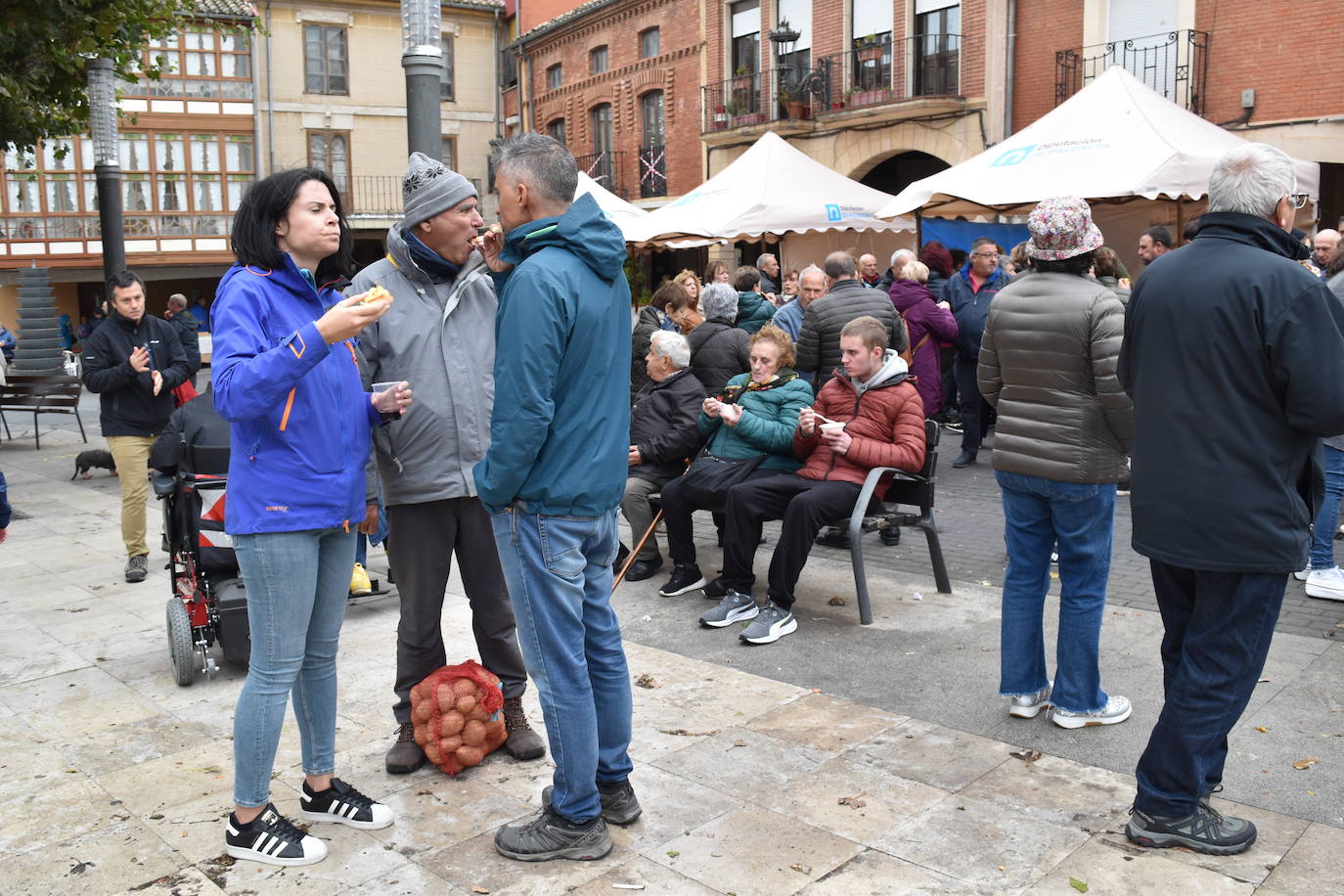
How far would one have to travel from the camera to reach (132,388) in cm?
704

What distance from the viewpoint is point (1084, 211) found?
418 centimetres

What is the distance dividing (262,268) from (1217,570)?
284 cm

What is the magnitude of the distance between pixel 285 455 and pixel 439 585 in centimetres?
102

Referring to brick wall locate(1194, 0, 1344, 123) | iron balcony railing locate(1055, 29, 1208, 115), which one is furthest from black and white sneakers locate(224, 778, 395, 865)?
brick wall locate(1194, 0, 1344, 123)

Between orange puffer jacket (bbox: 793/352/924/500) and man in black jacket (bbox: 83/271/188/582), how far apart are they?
3978mm

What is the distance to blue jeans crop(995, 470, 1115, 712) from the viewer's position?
423 cm

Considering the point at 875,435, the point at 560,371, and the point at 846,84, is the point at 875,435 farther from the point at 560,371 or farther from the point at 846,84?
the point at 846,84

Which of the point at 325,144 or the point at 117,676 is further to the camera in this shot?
the point at 325,144

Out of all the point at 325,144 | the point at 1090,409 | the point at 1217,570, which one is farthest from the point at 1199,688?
the point at 325,144

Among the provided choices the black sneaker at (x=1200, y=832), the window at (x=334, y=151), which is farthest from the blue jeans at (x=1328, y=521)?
the window at (x=334, y=151)

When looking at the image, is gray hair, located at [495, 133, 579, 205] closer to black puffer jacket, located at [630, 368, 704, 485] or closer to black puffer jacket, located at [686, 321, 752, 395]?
black puffer jacket, located at [630, 368, 704, 485]

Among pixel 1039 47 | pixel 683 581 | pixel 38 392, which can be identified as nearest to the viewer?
pixel 683 581

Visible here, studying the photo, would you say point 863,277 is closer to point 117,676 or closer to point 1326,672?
point 1326,672

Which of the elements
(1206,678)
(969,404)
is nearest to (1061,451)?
(1206,678)
